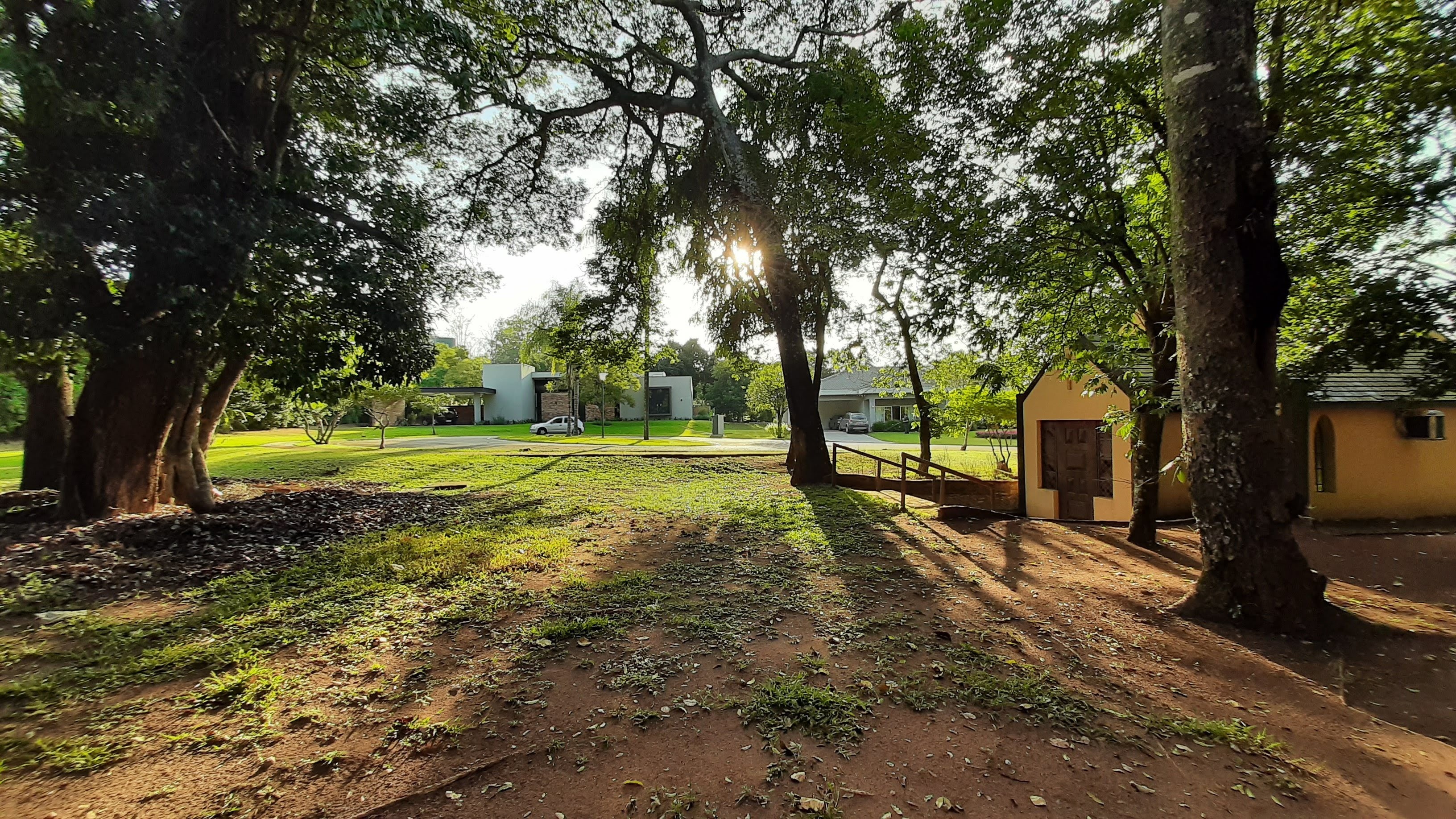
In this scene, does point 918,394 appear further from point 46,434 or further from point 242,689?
point 46,434

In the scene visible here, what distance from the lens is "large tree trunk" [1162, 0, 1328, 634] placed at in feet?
12.9

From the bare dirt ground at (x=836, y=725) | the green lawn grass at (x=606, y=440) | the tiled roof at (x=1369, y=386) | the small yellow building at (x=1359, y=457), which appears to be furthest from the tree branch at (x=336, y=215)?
the green lawn grass at (x=606, y=440)

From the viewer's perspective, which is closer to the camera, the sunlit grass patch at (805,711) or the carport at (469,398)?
the sunlit grass patch at (805,711)

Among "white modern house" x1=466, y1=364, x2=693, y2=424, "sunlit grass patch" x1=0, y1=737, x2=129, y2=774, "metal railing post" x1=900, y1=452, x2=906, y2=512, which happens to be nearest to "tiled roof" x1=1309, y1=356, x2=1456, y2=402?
"metal railing post" x1=900, y1=452, x2=906, y2=512

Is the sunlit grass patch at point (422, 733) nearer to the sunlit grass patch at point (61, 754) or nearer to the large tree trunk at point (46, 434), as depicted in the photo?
the sunlit grass patch at point (61, 754)

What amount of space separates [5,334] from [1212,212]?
34.6 ft

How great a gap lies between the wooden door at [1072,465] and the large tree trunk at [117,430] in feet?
46.7

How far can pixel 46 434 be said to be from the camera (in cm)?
839

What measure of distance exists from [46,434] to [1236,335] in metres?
14.4

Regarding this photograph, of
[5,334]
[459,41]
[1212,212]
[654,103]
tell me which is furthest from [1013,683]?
[654,103]

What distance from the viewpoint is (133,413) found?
6.49 meters

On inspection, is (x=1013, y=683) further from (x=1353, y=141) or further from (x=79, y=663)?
(x=1353, y=141)

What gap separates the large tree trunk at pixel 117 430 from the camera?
627 cm

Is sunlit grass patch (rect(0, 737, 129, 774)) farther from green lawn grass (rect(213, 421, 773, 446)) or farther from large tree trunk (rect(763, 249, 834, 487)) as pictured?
green lawn grass (rect(213, 421, 773, 446))
